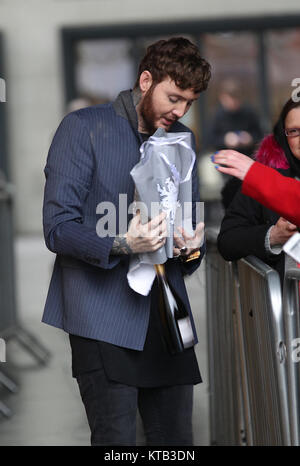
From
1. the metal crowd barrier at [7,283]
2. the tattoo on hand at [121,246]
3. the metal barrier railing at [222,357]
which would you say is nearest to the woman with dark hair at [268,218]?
the metal barrier railing at [222,357]

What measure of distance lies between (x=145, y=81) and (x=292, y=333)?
851mm

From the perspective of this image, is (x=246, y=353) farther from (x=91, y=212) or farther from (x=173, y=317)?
(x=91, y=212)

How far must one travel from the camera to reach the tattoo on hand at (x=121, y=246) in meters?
2.47

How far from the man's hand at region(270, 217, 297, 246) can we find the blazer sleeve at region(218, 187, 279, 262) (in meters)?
0.04

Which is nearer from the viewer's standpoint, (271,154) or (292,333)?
(292,333)

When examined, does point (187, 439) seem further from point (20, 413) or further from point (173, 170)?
point (20, 413)

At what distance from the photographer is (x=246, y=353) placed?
3.18 metres

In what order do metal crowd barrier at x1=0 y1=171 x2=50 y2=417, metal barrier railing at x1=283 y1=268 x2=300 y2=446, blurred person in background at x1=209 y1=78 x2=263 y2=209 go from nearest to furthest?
metal barrier railing at x1=283 y1=268 x2=300 y2=446, metal crowd barrier at x1=0 y1=171 x2=50 y2=417, blurred person in background at x1=209 y1=78 x2=263 y2=209

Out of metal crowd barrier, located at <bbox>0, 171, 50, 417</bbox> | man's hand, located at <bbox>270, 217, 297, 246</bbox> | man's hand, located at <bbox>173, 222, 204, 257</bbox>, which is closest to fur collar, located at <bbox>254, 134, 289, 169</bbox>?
man's hand, located at <bbox>270, 217, 297, 246</bbox>

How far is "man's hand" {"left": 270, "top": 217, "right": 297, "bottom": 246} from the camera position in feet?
9.37

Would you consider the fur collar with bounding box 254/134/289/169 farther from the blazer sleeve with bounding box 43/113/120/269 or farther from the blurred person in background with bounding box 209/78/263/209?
the blurred person in background with bounding box 209/78/263/209

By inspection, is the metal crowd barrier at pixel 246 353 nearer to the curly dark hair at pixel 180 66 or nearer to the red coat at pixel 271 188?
the red coat at pixel 271 188

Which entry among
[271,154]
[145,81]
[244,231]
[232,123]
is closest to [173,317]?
[244,231]

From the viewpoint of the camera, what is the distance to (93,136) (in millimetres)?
2580
